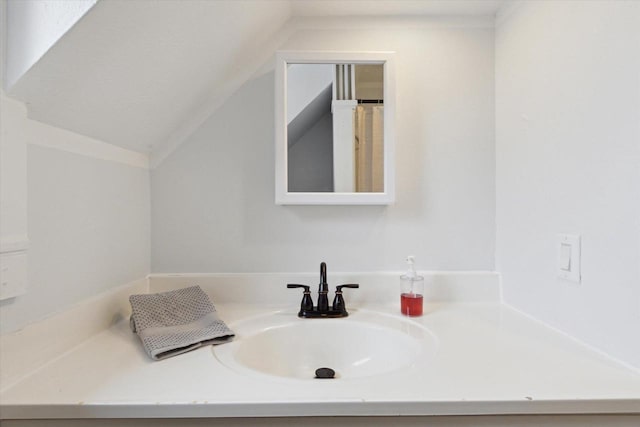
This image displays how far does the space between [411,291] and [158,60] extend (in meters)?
0.93

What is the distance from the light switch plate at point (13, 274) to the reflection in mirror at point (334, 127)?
0.70 meters

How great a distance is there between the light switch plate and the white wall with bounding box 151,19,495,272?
1.75 feet

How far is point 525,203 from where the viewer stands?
1.06 meters

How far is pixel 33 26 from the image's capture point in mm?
654

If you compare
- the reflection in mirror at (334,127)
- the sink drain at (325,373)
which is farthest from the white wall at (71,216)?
the sink drain at (325,373)

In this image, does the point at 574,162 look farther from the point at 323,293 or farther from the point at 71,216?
the point at 71,216

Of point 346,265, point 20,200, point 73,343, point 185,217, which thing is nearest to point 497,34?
point 346,265

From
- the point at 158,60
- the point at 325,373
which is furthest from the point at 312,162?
the point at 325,373

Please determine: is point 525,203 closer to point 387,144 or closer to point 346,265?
point 387,144

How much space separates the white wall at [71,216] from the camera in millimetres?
722

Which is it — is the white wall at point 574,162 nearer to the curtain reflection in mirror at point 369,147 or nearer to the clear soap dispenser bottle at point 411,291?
the clear soap dispenser bottle at point 411,291

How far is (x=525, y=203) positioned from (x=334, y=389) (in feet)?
2.53

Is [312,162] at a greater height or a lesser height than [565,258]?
greater

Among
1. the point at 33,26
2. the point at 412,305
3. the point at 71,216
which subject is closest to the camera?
the point at 33,26
